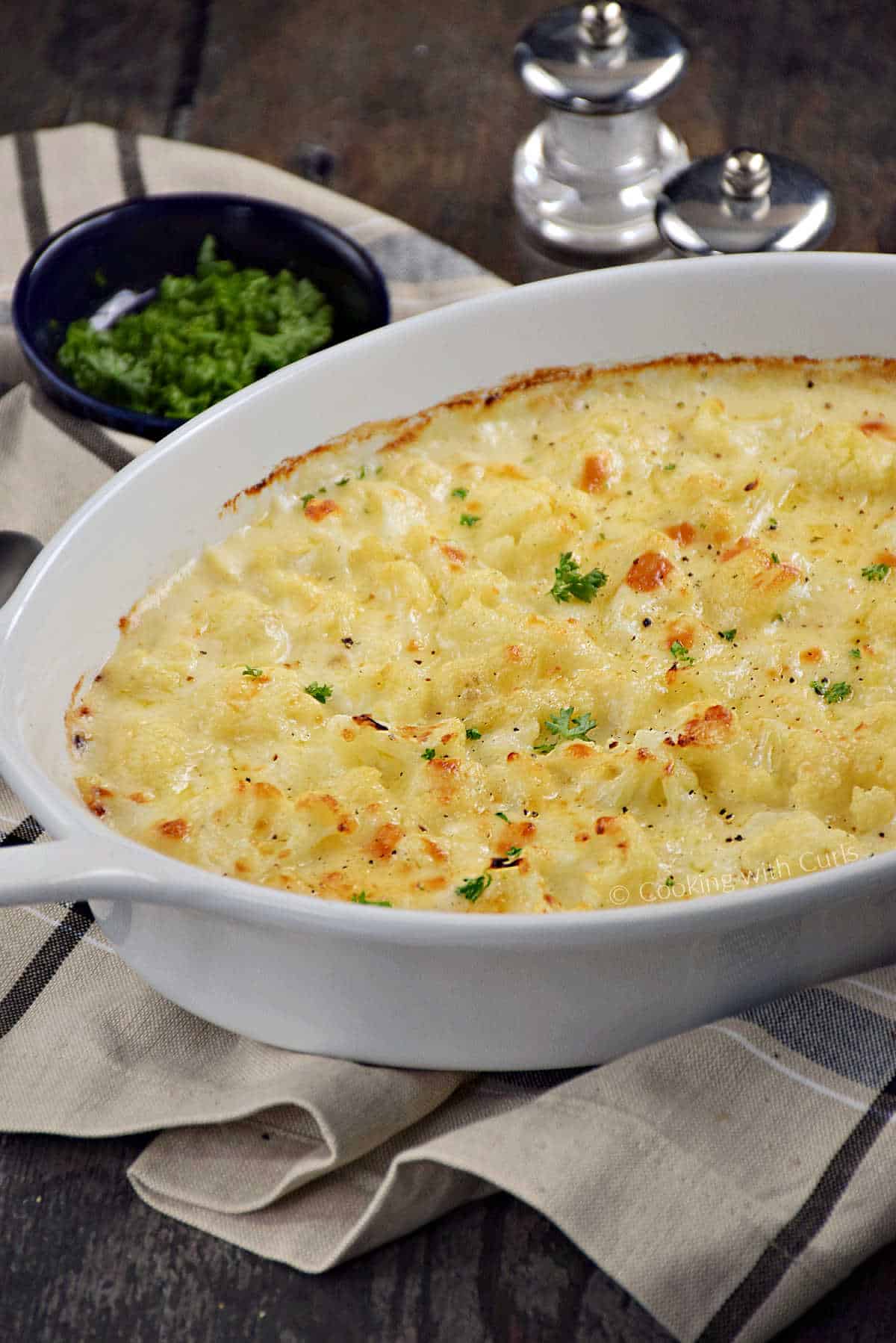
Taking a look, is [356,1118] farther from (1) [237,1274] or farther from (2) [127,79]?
(2) [127,79]

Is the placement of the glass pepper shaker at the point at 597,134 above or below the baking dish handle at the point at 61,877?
below

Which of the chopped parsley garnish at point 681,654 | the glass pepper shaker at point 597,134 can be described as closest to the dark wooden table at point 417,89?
the glass pepper shaker at point 597,134

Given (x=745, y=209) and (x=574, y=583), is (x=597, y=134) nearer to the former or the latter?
Result: (x=745, y=209)

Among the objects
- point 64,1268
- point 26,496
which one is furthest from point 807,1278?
point 26,496

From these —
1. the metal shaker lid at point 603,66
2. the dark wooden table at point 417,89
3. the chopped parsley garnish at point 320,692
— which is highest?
the metal shaker lid at point 603,66

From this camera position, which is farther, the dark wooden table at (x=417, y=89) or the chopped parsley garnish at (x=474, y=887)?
the dark wooden table at (x=417, y=89)

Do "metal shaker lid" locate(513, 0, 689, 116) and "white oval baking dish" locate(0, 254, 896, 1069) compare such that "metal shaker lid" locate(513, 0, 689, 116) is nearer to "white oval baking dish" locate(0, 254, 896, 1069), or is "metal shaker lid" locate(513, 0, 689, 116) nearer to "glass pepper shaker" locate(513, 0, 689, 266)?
"glass pepper shaker" locate(513, 0, 689, 266)

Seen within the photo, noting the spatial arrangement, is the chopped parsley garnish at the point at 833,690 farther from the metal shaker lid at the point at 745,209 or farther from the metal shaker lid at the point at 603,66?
the metal shaker lid at the point at 603,66

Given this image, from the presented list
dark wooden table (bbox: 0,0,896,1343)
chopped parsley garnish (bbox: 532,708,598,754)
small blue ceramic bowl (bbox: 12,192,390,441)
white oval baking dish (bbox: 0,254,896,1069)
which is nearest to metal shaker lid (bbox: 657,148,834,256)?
white oval baking dish (bbox: 0,254,896,1069)

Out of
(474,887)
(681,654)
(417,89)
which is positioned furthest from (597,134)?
(474,887)
